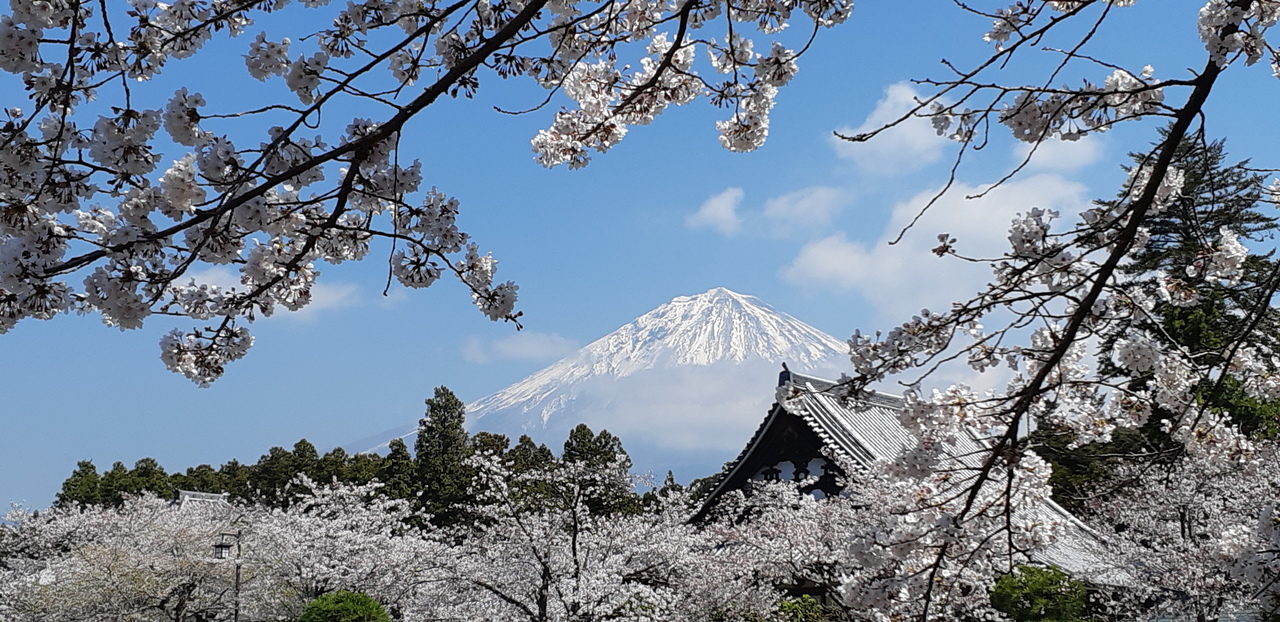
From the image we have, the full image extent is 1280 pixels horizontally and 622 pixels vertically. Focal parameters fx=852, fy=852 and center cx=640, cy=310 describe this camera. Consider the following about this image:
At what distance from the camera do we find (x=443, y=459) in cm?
2717

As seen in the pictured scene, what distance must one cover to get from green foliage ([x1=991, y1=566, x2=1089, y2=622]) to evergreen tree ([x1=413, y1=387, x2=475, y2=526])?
1816 centimetres

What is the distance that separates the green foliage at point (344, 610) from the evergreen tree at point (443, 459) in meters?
14.3

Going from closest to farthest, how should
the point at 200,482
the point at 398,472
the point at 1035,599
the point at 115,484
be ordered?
the point at 1035,599
the point at 398,472
the point at 115,484
the point at 200,482

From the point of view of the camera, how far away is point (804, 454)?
1262cm

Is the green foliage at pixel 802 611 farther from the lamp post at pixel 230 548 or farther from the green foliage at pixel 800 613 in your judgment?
the lamp post at pixel 230 548

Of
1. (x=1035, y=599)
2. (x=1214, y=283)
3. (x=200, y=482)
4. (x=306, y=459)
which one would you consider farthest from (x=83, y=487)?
(x=1214, y=283)

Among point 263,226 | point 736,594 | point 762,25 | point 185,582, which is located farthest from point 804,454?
point 263,226

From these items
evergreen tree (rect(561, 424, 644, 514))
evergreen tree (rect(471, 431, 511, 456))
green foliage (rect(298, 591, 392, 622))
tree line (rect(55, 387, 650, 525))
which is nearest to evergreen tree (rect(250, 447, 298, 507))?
tree line (rect(55, 387, 650, 525))

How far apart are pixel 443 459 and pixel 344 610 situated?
17.8 metres

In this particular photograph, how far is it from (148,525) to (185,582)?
456cm

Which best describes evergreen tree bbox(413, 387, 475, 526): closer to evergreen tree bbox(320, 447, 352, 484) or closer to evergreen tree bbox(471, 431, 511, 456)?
evergreen tree bbox(471, 431, 511, 456)

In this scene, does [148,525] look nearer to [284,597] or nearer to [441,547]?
[284,597]

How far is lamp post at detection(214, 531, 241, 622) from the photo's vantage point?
1210cm

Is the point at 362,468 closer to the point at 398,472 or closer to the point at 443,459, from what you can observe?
the point at 398,472
